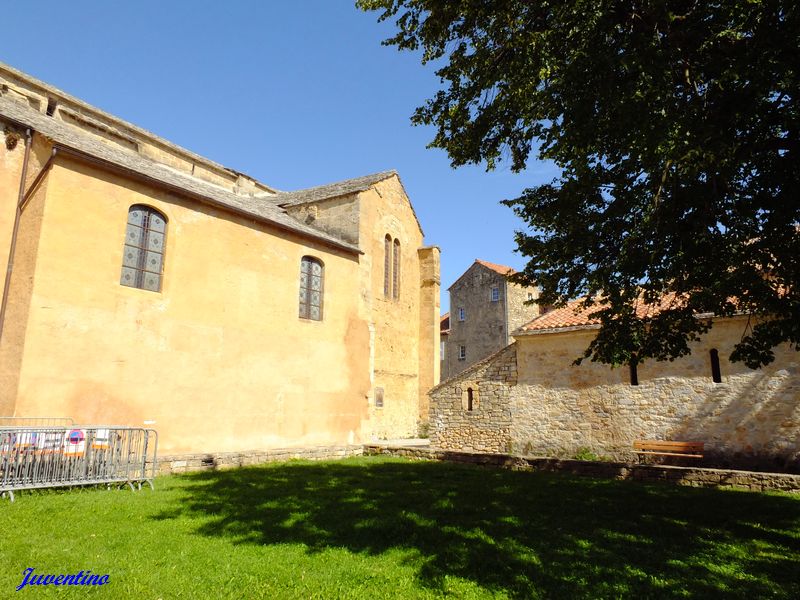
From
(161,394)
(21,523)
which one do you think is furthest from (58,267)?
(21,523)

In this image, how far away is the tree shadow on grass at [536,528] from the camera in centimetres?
504

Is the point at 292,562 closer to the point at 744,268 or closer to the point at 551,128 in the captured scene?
the point at 551,128

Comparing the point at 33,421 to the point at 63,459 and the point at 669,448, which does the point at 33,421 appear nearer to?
the point at 63,459

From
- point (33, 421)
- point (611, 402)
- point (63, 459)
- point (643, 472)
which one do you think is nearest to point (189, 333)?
point (33, 421)

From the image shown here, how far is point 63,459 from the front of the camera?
8.70m

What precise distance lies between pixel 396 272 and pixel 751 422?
13.5 meters

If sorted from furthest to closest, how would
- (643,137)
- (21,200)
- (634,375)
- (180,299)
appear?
1. (634,375)
2. (180,299)
3. (21,200)
4. (643,137)

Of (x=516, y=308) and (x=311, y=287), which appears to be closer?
(x=311, y=287)

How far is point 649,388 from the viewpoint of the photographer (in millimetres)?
14680

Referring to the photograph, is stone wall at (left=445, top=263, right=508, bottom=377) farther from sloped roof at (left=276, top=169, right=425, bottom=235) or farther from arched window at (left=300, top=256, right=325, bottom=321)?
arched window at (left=300, top=256, right=325, bottom=321)

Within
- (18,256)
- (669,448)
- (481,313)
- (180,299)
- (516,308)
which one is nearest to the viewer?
(18,256)

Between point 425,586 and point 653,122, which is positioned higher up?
point 653,122

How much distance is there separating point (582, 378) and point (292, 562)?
12.4 m
